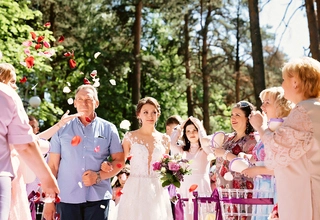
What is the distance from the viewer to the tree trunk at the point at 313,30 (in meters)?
12.0

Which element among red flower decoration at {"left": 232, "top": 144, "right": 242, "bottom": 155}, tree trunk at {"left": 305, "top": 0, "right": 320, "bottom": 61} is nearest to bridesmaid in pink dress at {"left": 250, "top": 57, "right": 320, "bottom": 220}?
red flower decoration at {"left": 232, "top": 144, "right": 242, "bottom": 155}

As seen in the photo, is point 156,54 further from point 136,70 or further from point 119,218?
point 119,218

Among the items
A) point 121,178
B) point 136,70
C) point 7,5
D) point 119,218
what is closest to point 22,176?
point 119,218

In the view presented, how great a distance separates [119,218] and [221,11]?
22.7 metres

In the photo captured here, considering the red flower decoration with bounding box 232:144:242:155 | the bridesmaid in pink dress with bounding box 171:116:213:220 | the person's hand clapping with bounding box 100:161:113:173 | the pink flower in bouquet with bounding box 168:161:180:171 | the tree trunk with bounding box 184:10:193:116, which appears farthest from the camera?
the tree trunk with bounding box 184:10:193:116

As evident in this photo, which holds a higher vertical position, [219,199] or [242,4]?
[242,4]

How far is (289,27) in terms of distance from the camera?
43.5 feet

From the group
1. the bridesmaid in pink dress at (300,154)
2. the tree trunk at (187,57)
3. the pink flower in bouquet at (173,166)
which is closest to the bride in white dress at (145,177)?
the pink flower in bouquet at (173,166)

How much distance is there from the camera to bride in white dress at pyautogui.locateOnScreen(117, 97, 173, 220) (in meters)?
6.65

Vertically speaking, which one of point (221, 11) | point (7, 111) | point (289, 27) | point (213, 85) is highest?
point (221, 11)

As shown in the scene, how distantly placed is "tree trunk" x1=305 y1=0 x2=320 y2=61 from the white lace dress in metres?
6.22

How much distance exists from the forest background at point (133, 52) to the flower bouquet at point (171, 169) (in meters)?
8.63

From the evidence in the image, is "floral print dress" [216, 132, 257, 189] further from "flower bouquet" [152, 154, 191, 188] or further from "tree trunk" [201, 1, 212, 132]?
"tree trunk" [201, 1, 212, 132]

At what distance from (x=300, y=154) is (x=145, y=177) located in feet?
10.7
